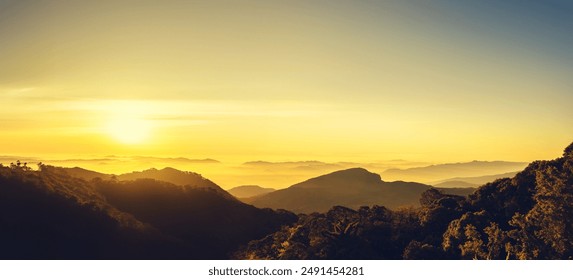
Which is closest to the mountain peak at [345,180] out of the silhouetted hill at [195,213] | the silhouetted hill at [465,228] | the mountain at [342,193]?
the mountain at [342,193]

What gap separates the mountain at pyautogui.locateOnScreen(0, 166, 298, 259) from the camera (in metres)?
48.6

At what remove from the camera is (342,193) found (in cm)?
17112

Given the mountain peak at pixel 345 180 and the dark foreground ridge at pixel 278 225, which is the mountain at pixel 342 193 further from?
the dark foreground ridge at pixel 278 225

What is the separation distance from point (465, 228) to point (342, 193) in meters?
133

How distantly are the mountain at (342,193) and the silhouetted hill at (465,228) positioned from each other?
93.7 m

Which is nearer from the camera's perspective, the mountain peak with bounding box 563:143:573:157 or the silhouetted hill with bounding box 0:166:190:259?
the mountain peak with bounding box 563:143:573:157

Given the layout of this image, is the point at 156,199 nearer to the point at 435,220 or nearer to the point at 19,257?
the point at 19,257

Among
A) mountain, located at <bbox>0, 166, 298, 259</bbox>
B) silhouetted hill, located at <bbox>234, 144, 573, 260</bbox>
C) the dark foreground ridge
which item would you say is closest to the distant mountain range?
mountain, located at <bbox>0, 166, 298, 259</bbox>

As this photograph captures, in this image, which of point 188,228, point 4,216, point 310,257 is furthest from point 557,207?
point 4,216

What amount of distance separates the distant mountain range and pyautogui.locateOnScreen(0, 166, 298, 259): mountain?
66811mm

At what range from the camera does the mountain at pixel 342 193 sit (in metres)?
148

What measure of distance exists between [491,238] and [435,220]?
20.4 feet

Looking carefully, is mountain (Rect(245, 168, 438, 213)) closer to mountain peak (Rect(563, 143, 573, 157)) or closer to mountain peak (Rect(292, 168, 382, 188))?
mountain peak (Rect(292, 168, 382, 188))

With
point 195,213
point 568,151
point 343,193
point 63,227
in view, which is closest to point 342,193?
point 343,193
